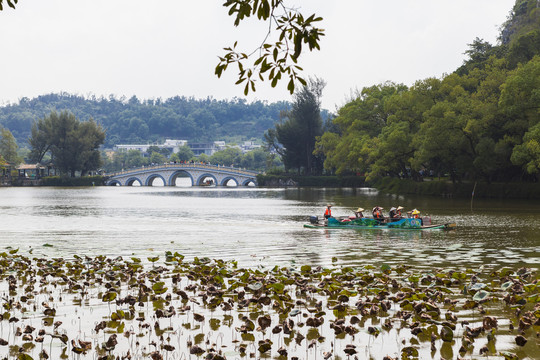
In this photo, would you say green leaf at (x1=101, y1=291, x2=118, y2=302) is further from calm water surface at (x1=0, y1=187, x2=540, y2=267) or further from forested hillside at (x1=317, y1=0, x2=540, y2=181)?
forested hillside at (x1=317, y1=0, x2=540, y2=181)

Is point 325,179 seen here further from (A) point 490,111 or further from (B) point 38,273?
(B) point 38,273

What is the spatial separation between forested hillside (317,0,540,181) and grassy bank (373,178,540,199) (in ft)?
3.45

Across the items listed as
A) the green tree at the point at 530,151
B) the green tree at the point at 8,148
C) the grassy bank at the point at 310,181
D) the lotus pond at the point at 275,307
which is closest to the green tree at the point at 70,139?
the green tree at the point at 8,148

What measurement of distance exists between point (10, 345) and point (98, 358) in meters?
1.61

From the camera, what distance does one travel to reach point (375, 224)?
85.8 feet

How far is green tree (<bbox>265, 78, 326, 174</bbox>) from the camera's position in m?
97.0

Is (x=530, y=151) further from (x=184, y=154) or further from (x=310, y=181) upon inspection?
(x=184, y=154)

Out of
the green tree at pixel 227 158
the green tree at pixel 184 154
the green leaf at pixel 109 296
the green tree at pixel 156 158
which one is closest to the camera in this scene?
the green leaf at pixel 109 296

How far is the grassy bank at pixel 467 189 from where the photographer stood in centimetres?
4634

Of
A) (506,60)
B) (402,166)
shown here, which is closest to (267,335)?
(506,60)

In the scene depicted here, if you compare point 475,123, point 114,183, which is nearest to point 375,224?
point 475,123

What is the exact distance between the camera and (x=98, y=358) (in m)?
7.28

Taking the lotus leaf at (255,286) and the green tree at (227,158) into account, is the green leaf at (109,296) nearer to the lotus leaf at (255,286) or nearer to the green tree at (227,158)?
the lotus leaf at (255,286)

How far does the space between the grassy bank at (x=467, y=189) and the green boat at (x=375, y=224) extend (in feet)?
72.9
